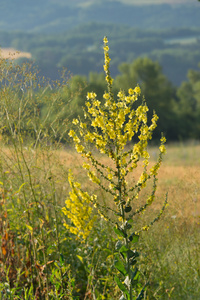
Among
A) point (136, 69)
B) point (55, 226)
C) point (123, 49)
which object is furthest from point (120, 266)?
point (123, 49)

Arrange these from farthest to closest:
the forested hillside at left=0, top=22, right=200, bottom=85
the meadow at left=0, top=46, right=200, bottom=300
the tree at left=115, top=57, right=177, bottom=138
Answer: the forested hillside at left=0, top=22, right=200, bottom=85 → the tree at left=115, top=57, right=177, bottom=138 → the meadow at left=0, top=46, right=200, bottom=300

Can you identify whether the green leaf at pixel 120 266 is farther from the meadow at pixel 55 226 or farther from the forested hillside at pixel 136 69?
the forested hillside at pixel 136 69

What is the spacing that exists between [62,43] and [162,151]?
178 m

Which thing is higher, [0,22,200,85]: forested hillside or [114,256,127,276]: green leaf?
[0,22,200,85]: forested hillside

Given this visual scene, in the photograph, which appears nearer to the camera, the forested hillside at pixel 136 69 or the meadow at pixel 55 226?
the meadow at pixel 55 226

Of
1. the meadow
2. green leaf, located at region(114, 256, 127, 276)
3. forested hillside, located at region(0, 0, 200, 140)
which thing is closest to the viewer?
green leaf, located at region(114, 256, 127, 276)

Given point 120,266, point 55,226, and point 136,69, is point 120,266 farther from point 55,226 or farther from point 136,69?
point 136,69

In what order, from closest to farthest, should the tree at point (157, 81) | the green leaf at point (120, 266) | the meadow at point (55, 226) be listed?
1. the green leaf at point (120, 266)
2. the meadow at point (55, 226)
3. the tree at point (157, 81)

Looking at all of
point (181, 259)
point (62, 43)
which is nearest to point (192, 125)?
point (181, 259)

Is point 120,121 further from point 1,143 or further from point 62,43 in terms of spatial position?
point 62,43

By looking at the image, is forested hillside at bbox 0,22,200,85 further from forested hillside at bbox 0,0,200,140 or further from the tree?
the tree

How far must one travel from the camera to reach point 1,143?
3.14 metres

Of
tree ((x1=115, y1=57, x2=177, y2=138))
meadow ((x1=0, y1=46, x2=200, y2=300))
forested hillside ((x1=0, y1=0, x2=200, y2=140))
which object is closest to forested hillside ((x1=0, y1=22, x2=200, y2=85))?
forested hillside ((x1=0, y1=0, x2=200, y2=140))

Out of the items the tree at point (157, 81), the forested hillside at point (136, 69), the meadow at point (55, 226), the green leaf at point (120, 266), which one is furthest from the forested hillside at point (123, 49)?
the green leaf at point (120, 266)
